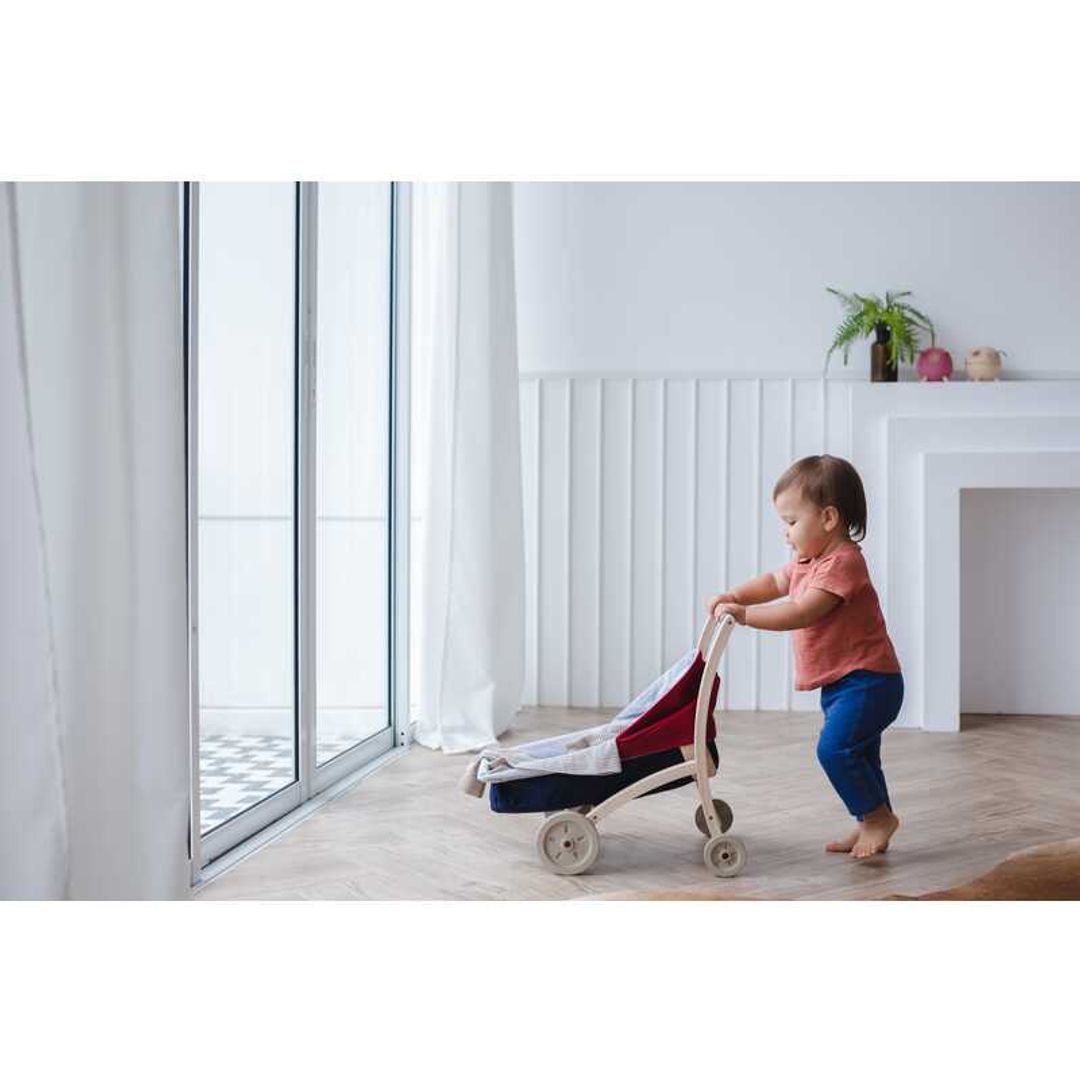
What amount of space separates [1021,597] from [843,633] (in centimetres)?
198

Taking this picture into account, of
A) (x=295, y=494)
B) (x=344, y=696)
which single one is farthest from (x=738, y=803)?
(x=295, y=494)

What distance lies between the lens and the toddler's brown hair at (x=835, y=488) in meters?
2.29

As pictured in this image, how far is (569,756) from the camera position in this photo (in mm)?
2150

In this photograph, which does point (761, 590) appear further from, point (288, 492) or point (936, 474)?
point (936, 474)

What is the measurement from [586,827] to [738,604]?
0.57 m

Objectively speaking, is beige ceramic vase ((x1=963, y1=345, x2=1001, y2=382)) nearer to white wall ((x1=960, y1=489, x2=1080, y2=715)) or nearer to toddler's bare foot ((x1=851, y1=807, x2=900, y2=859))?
white wall ((x1=960, y1=489, x2=1080, y2=715))

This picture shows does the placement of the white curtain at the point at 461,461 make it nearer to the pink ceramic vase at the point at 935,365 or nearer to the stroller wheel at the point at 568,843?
the stroller wheel at the point at 568,843

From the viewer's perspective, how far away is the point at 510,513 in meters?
3.69

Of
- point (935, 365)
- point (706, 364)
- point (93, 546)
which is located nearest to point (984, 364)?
point (935, 365)

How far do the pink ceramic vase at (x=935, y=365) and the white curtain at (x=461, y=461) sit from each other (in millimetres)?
1506

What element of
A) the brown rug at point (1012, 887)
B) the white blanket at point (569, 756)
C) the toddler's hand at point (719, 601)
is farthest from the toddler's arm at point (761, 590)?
the brown rug at point (1012, 887)

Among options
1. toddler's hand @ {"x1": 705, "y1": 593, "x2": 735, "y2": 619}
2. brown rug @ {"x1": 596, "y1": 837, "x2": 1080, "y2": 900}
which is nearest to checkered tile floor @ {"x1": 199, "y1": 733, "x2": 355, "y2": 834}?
brown rug @ {"x1": 596, "y1": 837, "x2": 1080, "y2": 900}

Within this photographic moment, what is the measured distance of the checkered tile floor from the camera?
2.36 metres

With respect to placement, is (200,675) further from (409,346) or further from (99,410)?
(409,346)
